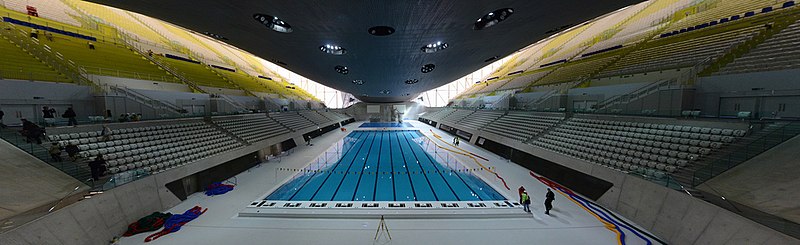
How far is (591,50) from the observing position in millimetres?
20328

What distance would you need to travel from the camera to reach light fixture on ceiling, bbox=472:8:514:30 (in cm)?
682

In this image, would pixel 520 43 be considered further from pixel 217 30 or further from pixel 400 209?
pixel 217 30

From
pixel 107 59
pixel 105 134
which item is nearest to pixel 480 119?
pixel 105 134

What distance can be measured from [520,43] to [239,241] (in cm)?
1214

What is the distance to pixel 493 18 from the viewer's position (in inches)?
291

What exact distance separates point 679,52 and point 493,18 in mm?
12319

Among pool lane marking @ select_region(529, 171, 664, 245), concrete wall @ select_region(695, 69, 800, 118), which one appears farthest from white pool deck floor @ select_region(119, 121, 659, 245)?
concrete wall @ select_region(695, 69, 800, 118)

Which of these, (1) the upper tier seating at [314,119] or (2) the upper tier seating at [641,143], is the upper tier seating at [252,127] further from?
(2) the upper tier seating at [641,143]

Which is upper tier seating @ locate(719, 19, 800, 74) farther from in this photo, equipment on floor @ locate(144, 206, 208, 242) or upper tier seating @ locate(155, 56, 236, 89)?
upper tier seating @ locate(155, 56, 236, 89)

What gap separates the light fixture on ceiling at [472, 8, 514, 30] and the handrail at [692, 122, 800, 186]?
20.2 ft

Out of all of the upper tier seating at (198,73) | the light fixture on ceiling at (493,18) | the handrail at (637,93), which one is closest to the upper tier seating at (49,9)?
the upper tier seating at (198,73)

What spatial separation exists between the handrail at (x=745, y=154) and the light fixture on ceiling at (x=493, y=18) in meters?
6.17

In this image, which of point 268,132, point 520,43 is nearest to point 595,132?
point 520,43

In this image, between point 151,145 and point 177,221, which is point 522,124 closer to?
point 177,221
